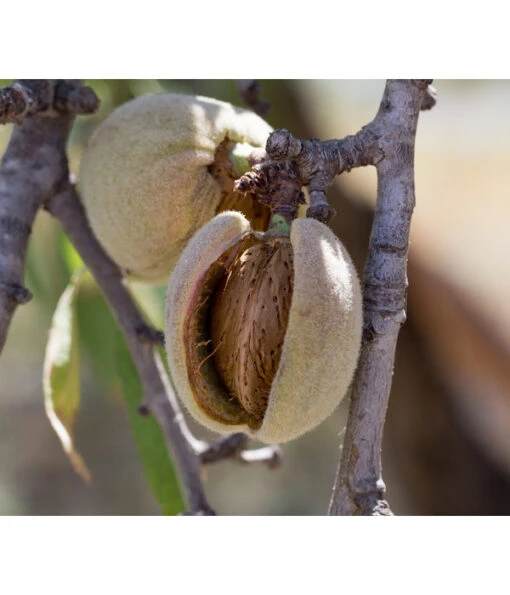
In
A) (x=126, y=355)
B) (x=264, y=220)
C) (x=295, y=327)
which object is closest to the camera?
(x=295, y=327)

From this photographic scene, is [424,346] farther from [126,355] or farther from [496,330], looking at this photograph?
[126,355]

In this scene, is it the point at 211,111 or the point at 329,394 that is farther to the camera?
the point at 211,111

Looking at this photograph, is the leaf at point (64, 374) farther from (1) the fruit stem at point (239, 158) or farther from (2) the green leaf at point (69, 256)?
(1) the fruit stem at point (239, 158)

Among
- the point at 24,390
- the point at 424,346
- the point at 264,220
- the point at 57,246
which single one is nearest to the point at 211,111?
the point at 264,220

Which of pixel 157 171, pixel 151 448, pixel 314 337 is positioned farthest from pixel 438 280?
pixel 314 337

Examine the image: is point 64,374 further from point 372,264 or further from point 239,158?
point 372,264

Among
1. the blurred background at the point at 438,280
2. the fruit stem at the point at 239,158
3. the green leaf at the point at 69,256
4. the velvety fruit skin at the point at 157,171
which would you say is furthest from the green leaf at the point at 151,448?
the fruit stem at the point at 239,158

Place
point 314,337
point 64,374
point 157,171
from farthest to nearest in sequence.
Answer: point 64,374
point 157,171
point 314,337
